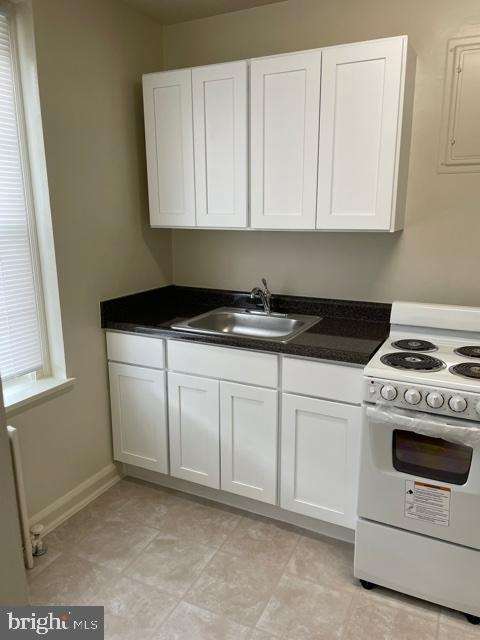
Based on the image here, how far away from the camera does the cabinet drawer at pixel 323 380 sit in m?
1.94

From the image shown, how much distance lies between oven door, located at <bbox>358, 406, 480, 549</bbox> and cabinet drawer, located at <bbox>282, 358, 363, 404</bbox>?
0.18 meters

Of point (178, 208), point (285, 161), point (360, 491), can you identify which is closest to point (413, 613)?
point (360, 491)

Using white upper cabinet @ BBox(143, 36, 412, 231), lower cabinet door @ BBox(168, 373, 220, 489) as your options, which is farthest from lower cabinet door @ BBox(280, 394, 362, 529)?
white upper cabinet @ BBox(143, 36, 412, 231)

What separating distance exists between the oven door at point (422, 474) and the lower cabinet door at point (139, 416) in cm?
108

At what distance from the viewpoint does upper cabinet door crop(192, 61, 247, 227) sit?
7.36 ft

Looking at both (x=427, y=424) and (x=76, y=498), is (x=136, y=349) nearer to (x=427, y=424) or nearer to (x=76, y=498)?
(x=76, y=498)

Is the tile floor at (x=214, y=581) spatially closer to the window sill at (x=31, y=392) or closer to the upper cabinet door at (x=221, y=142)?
the window sill at (x=31, y=392)

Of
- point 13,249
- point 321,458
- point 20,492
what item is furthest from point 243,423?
point 13,249

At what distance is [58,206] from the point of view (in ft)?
7.11

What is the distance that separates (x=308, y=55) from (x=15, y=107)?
1276 mm

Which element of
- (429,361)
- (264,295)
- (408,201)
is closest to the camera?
(429,361)

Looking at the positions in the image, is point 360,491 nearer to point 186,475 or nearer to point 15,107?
point 186,475

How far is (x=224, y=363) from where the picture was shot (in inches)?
86.9

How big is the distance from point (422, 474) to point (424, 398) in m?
0.29
